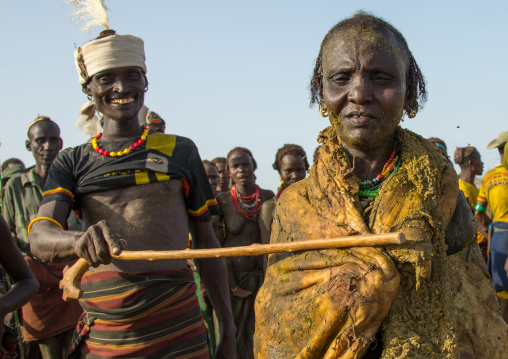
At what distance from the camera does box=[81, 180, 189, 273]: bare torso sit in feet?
10.9

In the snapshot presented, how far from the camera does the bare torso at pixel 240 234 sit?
738 cm

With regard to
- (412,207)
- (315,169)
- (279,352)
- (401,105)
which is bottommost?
(279,352)

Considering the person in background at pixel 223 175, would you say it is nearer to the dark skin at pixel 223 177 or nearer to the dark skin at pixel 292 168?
the dark skin at pixel 223 177

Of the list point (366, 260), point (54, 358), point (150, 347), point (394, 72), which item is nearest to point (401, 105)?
point (394, 72)

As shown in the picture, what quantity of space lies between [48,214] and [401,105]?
2.10 metres

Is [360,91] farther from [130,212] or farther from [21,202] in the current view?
[21,202]

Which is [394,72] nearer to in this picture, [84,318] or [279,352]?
[279,352]

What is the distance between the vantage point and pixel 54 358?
18.7 ft

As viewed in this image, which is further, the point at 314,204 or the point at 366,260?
the point at 314,204

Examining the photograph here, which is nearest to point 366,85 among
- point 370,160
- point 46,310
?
point 370,160

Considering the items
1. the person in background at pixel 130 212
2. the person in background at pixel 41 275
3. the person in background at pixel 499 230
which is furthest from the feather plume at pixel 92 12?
the person in background at pixel 499 230

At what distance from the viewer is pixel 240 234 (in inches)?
296

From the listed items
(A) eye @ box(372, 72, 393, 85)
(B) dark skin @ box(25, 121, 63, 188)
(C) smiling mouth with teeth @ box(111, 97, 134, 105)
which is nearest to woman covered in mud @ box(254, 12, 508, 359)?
(A) eye @ box(372, 72, 393, 85)

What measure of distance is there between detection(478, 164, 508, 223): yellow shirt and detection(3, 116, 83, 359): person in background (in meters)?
4.90
